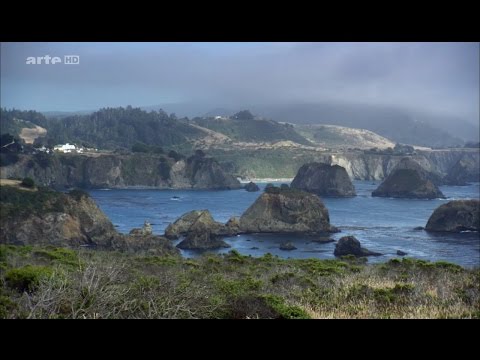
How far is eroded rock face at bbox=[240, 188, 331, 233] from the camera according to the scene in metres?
11.9

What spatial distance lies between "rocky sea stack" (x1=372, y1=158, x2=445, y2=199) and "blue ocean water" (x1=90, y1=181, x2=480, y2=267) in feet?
0.66

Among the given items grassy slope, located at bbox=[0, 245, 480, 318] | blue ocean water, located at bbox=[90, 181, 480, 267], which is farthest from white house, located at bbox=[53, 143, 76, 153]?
grassy slope, located at bbox=[0, 245, 480, 318]

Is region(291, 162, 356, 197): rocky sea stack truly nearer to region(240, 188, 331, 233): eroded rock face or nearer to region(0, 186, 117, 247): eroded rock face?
region(240, 188, 331, 233): eroded rock face

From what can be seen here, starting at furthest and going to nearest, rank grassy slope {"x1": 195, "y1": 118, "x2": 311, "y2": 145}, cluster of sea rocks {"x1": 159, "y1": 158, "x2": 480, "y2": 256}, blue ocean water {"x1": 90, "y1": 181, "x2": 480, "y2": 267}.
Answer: grassy slope {"x1": 195, "y1": 118, "x2": 311, "y2": 145} < cluster of sea rocks {"x1": 159, "y1": 158, "x2": 480, "y2": 256} < blue ocean water {"x1": 90, "y1": 181, "x2": 480, "y2": 267}

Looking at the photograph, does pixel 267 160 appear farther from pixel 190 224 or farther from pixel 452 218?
pixel 452 218

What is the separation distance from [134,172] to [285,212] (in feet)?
10.8

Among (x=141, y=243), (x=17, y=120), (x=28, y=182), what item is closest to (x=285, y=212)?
(x=141, y=243)

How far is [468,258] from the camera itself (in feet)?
37.8

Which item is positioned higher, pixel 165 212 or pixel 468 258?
pixel 165 212

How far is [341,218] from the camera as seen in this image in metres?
11.6

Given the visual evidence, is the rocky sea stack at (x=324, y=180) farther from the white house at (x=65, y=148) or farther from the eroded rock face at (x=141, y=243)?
the white house at (x=65, y=148)

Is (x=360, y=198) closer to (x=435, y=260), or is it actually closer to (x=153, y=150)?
(x=435, y=260)
